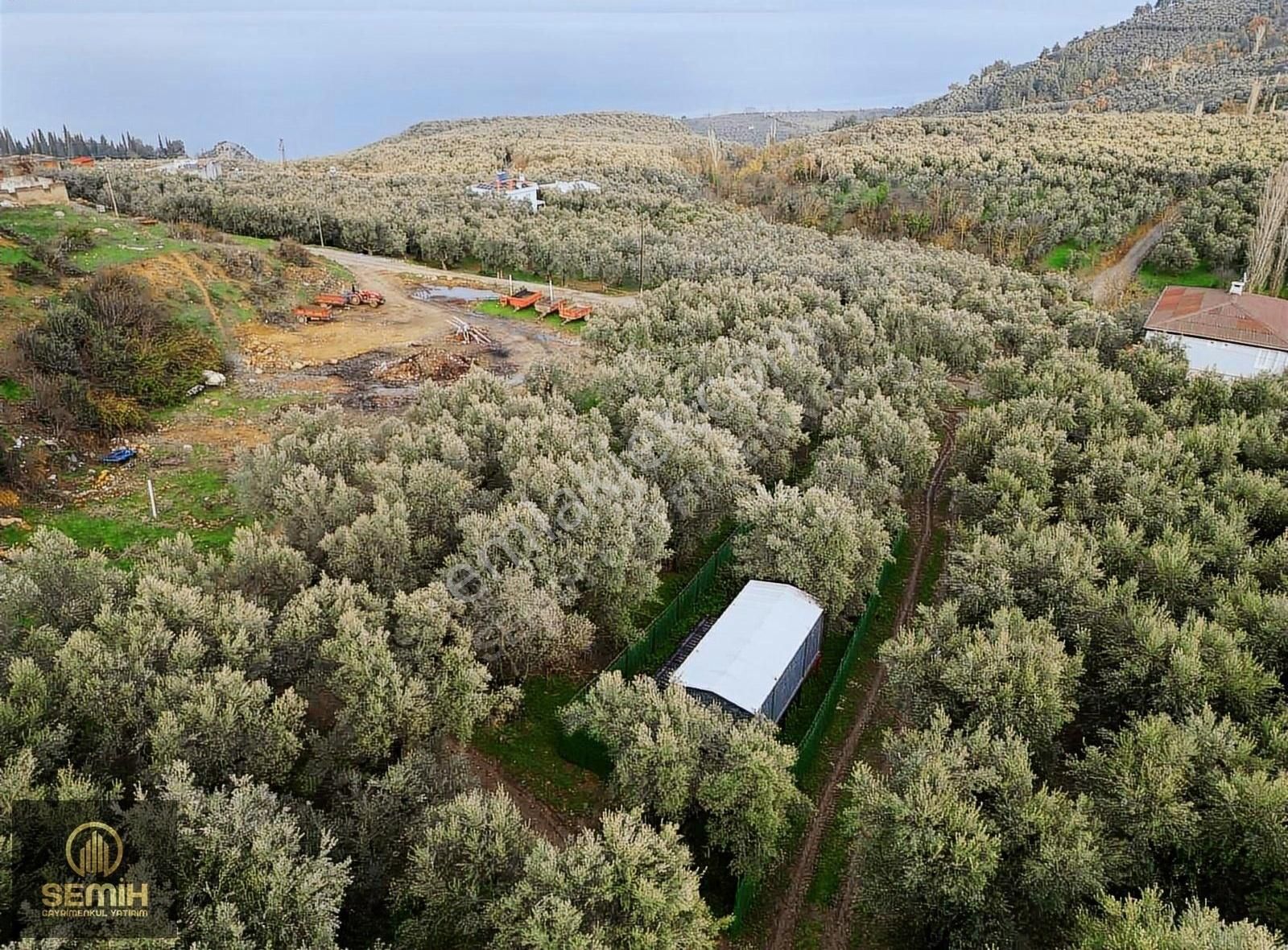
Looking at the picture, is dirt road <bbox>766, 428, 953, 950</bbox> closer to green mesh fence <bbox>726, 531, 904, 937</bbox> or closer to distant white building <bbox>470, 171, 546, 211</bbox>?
green mesh fence <bbox>726, 531, 904, 937</bbox>

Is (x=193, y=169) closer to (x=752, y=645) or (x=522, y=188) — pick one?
(x=522, y=188)

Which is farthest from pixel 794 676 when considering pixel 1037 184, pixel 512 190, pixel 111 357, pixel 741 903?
pixel 1037 184

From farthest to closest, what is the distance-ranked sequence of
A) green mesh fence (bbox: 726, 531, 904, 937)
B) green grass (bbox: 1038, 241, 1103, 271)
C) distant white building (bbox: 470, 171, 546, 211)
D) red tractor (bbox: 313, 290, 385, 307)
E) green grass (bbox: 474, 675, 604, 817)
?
distant white building (bbox: 470, 171, 546, 211)
green grass (bbox: 1038, 241, 1103, 271)
red tractor (bbox: 313, 290, 385, 307)
green grass (bbox: 474, 675, 604, 817)
green mesh fence (bbox: 726, 531, 904, 937)

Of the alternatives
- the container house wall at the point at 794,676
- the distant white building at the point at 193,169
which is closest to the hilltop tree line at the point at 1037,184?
the container house wall at the point at 794,676

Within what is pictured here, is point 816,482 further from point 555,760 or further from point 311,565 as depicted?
point 311,565

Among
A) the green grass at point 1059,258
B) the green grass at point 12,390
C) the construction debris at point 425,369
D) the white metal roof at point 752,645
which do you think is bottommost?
the white metal roof at point 752,645

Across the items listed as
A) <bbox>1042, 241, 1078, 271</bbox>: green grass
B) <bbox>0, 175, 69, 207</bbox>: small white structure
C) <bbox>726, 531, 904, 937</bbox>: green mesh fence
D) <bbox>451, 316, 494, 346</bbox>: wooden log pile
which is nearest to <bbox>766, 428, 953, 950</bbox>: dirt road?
<bbox>726, 531, 904, 937</bbox>: green mesh fence

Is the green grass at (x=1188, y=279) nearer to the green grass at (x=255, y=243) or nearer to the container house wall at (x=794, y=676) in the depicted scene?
the container house wall at (x=794, y=676)
